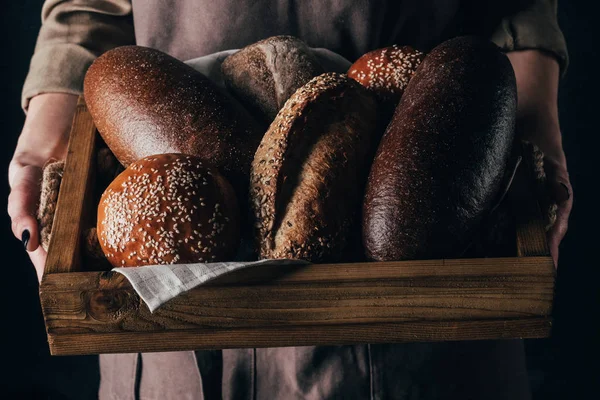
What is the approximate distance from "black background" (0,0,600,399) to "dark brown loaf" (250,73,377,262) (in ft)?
3.61

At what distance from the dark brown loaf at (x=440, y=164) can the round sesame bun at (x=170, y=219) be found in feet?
0.53

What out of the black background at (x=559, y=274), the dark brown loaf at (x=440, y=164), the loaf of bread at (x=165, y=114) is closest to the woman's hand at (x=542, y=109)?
the dark brown loaf at (x=440, y=164)

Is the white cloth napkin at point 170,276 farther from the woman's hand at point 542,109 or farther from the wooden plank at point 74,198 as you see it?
the woman's hand at point 542,109

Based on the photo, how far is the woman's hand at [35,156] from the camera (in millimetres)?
841

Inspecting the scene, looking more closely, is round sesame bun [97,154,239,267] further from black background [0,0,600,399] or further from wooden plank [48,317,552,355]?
black background [0,0,600,399]

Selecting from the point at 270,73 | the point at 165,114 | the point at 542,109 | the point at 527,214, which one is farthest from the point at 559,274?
the point at 165,114

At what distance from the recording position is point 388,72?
0.85m

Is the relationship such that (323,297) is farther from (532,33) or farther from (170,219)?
(532,33)

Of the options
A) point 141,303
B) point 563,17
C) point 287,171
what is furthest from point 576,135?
point 141,303

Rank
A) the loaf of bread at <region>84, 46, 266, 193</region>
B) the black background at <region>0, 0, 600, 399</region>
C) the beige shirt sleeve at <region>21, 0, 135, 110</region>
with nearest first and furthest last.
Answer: the loaf of bread at <region>84, 46, 266, 193</region>
the beige shirt sleeve at <region>21, 0, 135, 110</region>
the black background at <region>0, 0, 600, 399</region>

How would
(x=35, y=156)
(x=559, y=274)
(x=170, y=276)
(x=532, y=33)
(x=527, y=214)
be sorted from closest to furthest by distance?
1. (x=170, y=276)
2. (x=527, y=214)
3. (x=35, y=156)
4. (x=532, y=33)
5. (x=559, y=274)

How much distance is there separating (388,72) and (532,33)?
0.43 m

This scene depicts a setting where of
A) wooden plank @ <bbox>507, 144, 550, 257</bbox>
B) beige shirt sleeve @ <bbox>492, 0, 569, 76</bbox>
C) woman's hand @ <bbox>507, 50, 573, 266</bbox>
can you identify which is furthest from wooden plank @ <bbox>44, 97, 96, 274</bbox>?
beige shirt sleeve @ <bbox>492, 0, 569, 76</bbox>

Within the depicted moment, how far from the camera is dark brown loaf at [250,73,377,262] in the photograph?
0.71 meters
